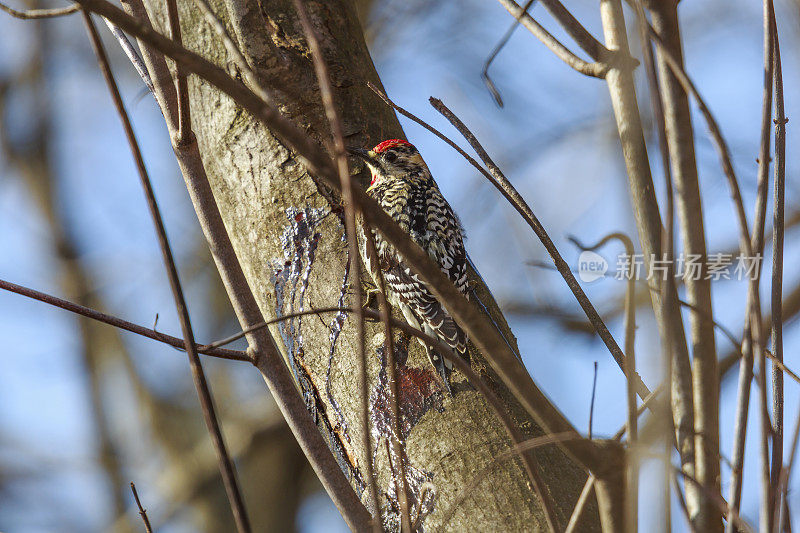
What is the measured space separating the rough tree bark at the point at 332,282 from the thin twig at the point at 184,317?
0.75 metres

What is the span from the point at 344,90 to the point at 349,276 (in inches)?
26.3

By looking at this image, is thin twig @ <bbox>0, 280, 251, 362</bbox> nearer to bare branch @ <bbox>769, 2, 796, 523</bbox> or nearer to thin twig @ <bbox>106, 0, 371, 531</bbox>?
thin twig @ <bbox>106, 0, 371, 531</bbox>

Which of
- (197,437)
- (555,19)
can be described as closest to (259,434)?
(197,437)

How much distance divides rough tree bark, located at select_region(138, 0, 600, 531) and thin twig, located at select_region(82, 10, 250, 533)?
75 centimetres

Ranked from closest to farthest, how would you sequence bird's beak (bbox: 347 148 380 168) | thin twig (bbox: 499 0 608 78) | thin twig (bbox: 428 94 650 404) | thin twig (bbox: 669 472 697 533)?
thin twig (bbox: 669 472 697 533) < thin twig (bbox: 499 0 608 78) < thin twig (bbox: 428 94 650 404) < bird's beak (bbox: 347 148 380 168)

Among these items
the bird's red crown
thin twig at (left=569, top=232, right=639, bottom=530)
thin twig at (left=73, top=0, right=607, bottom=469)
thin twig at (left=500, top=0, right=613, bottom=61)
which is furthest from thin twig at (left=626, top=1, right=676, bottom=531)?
the bird's red crown

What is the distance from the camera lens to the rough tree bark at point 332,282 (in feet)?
5.82

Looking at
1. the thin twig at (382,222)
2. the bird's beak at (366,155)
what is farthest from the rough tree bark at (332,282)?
the thin twig at (382,222)

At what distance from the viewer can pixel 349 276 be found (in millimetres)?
2195

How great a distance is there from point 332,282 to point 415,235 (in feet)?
4.22

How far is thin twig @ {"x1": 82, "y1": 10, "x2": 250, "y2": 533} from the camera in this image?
0.93 m

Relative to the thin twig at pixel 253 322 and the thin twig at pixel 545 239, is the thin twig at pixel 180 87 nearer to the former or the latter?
the thin twig at pixel 253 322

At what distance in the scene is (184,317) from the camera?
0.99 metres

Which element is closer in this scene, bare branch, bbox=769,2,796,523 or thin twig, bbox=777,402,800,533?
thin twig, bbox=777,402,800,533
